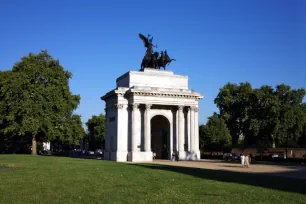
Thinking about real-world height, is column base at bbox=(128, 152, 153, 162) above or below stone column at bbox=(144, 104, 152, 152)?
below

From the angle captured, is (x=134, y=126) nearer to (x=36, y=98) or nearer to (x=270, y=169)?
(x=36, y=98)

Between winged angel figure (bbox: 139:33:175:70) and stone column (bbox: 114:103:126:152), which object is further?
winged angel figure (bbox: 139:33:175:70)

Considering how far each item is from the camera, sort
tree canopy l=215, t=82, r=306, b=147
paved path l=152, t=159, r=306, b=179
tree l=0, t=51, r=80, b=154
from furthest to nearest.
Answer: tree canopy l=215, t=82, r=306, b=147
tree l=0, t=51, r=80, b=154
paved path l=152, t=159, r=306, b=179

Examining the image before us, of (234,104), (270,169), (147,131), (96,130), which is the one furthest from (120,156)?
(96,130)

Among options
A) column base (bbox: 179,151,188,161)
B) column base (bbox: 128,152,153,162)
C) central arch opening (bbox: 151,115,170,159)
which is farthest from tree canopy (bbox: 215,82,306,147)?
column base (bbox: 128,152,153,162)

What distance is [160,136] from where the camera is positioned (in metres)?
54.3

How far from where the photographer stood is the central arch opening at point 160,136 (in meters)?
A: 51.5

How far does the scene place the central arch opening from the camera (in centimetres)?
5149

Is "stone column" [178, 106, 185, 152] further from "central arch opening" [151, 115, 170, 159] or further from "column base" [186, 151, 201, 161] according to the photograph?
"central arch opening" [151, 115, 170, 159]

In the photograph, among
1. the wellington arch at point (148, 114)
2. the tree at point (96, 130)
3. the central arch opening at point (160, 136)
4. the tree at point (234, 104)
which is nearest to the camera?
the wellington arch at point (148, 114)

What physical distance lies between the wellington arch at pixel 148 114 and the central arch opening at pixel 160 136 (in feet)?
0.46

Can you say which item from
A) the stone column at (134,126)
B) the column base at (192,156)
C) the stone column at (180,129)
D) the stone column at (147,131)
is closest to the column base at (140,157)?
the stone column at (147,131)

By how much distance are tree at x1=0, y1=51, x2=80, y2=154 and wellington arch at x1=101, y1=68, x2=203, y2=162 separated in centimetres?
787

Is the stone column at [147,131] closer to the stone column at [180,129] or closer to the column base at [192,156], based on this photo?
the stone column at [180,129]
